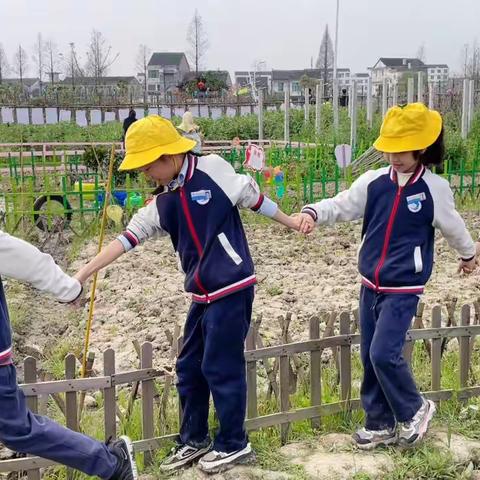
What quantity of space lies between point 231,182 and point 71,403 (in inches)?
40.6

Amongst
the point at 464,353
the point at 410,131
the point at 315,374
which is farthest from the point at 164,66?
the point at 410,131

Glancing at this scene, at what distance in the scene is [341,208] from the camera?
2.92 meters

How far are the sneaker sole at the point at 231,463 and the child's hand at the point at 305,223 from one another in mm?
895

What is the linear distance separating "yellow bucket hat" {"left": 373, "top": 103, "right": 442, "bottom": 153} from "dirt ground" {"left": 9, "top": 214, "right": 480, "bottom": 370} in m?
1.88

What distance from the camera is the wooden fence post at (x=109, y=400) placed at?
2.74 meters

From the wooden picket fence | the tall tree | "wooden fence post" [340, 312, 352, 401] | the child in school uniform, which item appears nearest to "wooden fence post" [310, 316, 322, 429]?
the wooden picket fence

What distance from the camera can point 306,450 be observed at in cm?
292

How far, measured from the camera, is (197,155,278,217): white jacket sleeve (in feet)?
8.62

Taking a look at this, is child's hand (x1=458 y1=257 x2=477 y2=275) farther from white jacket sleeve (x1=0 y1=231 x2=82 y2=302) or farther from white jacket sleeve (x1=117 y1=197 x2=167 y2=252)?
white jacket sleeve (x1=0 y1=231 x2=82 y2=302)

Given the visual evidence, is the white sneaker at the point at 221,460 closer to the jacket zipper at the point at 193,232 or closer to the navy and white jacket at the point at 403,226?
the jacket zipper at the point at 193,232

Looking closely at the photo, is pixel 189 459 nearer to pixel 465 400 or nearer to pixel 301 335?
pixel 465 400

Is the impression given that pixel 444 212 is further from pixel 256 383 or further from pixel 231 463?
pixel 231 463

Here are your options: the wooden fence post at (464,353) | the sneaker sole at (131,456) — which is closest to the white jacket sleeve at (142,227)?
the sneaker sole at (131,456)

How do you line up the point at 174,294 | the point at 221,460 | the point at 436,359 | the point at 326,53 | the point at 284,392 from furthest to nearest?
the point at 326,53 → the point at 174,294 → the point at 436,359 → the point at 284,392 → the point at 221,460
